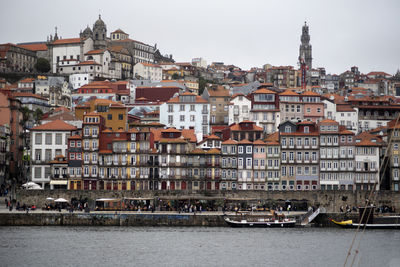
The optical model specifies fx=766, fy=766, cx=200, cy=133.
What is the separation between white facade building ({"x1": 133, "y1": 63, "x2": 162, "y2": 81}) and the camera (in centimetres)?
17888

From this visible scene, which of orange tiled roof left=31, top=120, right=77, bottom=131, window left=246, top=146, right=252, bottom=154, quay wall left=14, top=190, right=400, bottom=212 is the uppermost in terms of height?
orange tiled roof left=31, top=120, right=77, bottom=131

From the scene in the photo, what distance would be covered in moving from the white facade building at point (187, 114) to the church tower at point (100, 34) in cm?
8525

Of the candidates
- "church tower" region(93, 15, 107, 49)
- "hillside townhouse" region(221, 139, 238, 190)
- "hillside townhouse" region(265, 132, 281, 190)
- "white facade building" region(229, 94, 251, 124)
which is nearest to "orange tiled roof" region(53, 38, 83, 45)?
"church tower" region(93, 15, 107, 49)

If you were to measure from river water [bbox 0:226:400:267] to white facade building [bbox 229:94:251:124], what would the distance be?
35.5 metres

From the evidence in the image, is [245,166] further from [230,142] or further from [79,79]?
[79,79]

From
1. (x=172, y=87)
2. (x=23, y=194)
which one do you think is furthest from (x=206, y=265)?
(x=172, y=87)

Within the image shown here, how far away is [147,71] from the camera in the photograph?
589 feet

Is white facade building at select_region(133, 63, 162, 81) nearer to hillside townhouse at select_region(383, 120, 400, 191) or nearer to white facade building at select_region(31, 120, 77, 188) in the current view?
white facade building at select_region(31, 120, 77, 188)

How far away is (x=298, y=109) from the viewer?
10656 cm

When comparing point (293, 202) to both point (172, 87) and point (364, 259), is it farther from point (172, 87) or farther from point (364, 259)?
point (172, 87)

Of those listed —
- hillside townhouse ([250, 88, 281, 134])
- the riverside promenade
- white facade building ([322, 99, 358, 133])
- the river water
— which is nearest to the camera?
the river water

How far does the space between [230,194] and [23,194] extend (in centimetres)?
2259

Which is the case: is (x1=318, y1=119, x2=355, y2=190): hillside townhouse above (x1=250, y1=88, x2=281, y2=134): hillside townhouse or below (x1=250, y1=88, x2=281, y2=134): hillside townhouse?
below

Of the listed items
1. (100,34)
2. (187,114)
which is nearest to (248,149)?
(187,114)
